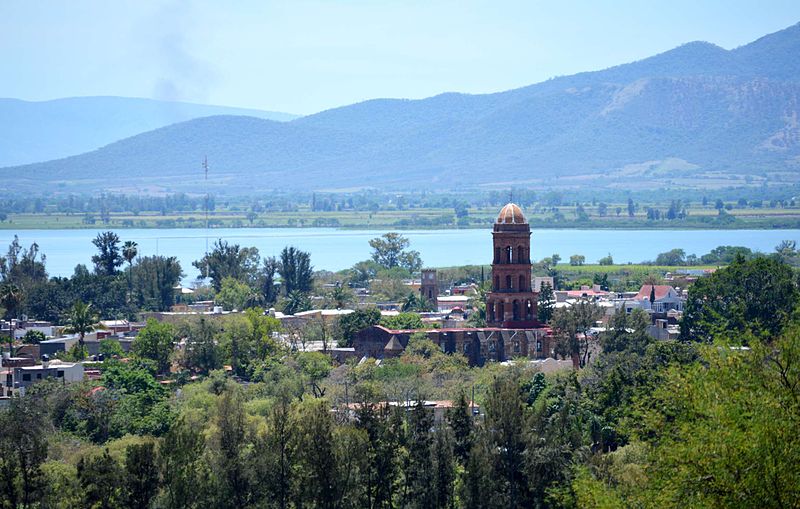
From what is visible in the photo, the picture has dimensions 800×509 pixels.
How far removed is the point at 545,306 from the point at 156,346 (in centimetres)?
1686

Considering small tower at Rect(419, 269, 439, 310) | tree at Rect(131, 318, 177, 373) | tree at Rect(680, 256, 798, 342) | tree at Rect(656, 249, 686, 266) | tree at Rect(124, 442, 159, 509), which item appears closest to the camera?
tree at Rect(124, 442, 159, 509)

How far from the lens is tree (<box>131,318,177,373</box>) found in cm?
6875

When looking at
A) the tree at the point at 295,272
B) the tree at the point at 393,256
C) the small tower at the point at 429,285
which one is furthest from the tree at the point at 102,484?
the tree at the point at 393,256

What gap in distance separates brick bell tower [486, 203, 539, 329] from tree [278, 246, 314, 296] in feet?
110

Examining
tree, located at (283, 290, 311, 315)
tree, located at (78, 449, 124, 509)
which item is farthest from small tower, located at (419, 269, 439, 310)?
tree, located at (78, 449, 124, 509)

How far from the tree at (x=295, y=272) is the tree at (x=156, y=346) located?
3265 cm

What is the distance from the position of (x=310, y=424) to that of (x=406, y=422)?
20.8 feet

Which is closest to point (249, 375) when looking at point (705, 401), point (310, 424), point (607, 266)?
point (310, 424)

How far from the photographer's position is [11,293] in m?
80.0

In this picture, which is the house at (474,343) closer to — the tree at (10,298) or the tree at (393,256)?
the tree at (10,298)

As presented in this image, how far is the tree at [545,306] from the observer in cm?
7419

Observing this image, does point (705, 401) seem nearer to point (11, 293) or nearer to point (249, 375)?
point (249, 375)

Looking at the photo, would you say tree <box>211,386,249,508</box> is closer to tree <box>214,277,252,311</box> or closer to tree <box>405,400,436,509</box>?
tree <box>405,400,436,509</box>

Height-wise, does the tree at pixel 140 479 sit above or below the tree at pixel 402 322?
above
